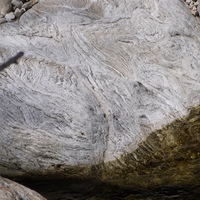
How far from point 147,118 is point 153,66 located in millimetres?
682

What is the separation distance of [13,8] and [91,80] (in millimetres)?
1695

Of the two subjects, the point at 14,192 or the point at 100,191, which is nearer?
the point at 14,192

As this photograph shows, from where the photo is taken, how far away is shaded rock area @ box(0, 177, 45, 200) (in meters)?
4.80

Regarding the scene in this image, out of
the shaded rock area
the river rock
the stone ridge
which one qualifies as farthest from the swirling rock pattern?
the shaded rock area

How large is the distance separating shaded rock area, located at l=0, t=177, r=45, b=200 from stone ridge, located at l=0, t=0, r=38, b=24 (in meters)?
2.88

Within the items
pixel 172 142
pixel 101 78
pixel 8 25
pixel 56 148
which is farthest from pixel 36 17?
pixel 172 142

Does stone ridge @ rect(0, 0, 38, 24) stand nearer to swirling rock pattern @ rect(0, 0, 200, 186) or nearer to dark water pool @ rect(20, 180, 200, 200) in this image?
swirling rock pattern @ rect(0, 0, 200, 186)

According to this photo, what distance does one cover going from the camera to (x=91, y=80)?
6.65m

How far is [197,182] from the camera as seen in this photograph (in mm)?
6152

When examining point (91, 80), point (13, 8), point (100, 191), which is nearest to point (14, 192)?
point (100, 191)

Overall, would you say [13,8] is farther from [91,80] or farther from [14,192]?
[14,192]

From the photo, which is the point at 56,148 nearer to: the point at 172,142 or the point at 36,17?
the point at 172,142

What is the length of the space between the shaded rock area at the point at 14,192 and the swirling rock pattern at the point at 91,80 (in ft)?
3.94

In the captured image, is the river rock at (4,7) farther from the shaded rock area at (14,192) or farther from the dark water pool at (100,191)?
the shaded rock area at (14,192)
